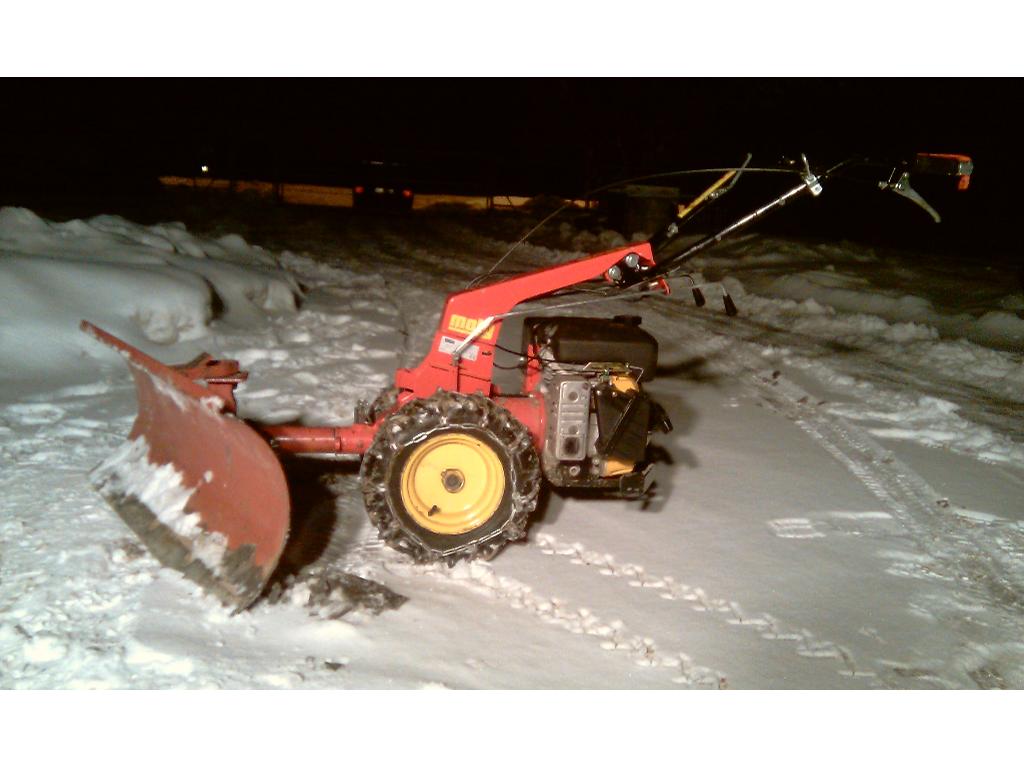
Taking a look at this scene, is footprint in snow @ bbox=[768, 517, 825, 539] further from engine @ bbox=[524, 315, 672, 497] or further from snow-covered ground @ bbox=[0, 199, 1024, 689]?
engine @ bbox=[524, 315, 672, 497]

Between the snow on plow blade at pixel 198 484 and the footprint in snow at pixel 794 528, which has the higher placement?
the snow on plow blade at pixel 198 484

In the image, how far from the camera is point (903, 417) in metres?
6.11

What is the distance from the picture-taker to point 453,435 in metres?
3.69

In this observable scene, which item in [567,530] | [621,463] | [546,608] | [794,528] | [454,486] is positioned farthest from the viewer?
[794,528]

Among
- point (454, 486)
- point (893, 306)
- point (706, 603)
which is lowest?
point (706, 603)

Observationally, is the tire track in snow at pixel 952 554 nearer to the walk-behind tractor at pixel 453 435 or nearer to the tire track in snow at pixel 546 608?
the tire track in snow at pixel 546 608

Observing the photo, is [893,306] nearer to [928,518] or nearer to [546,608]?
[928,518]

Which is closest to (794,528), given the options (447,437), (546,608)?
(546,608)

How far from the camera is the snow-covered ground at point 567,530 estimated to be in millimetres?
3000

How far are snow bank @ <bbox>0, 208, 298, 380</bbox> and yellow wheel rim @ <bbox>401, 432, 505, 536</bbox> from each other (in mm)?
3402

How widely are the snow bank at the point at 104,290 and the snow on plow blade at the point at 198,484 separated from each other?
2.17m

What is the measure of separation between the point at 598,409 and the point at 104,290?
470cm

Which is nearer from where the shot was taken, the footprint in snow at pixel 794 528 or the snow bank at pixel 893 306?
the footprint in snow at pixel 794 528

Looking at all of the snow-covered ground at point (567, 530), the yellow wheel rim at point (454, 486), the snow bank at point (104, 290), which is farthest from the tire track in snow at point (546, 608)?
the snow bank at point (104, 290)
